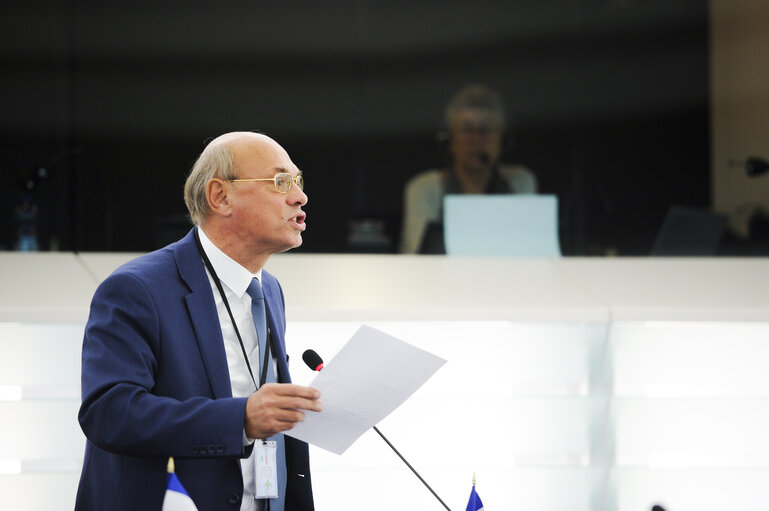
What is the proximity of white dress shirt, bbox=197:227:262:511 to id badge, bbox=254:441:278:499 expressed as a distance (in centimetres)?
2

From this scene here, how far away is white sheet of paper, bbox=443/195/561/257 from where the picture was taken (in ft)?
10.3

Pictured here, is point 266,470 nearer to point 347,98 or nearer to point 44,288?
point 44,288

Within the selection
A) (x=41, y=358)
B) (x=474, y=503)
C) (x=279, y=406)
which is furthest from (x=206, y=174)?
(x=41, y=358)

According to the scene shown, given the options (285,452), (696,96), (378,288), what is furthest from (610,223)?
(285,452)

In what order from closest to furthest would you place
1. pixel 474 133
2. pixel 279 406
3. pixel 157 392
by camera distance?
pixel 279 406 < pixel 157 392 < pixel 474 133

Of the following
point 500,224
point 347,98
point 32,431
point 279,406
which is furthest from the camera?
point 347,98

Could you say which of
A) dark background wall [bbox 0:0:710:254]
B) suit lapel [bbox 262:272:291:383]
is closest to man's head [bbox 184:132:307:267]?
suit lapel [bbox 262:272:291:383]

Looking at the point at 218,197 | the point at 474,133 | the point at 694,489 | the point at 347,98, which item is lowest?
the point at 694,489

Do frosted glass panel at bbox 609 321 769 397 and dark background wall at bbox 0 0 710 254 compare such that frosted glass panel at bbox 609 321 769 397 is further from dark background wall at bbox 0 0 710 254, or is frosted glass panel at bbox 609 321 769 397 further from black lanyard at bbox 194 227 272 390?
dark background wall at bbox 0 0 710 254

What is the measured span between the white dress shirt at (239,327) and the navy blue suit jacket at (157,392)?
36 millimetres

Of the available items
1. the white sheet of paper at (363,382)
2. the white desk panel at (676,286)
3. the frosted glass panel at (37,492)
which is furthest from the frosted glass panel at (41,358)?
the white desk panel at (676,286)

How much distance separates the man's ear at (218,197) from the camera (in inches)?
58.7

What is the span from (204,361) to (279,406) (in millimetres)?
193

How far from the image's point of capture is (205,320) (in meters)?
1.45
